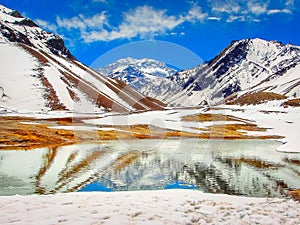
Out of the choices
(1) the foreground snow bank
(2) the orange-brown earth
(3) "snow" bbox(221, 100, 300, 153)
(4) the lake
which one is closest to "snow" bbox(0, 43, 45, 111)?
(2) the orange-brown earth

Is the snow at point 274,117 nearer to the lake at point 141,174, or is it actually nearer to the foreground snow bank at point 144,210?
the lake at point 141,174

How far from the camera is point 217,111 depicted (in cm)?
15250

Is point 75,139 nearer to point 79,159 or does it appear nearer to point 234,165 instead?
point 79,159

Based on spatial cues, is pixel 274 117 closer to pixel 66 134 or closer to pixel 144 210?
pixel 66 134

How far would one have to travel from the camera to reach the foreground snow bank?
14438 mm

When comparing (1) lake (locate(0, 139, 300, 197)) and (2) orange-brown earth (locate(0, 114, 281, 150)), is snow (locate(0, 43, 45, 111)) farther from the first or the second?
(1) lake (locate(0, 139, 300, 197))

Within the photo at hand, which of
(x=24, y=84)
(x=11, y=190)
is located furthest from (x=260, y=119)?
(x=24, y=84)

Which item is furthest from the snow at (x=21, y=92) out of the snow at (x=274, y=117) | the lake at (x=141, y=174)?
the lake at (x=141, y=174)

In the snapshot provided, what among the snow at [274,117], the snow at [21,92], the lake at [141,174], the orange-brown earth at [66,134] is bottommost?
the lake at [141,174]

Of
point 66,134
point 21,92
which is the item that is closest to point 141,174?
point 66,134

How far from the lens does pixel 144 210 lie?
16.1 meters

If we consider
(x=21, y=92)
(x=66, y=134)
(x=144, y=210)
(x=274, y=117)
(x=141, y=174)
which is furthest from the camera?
(x=21, y=92)

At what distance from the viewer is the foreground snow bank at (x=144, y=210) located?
14.4 metres

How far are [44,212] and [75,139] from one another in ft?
180
